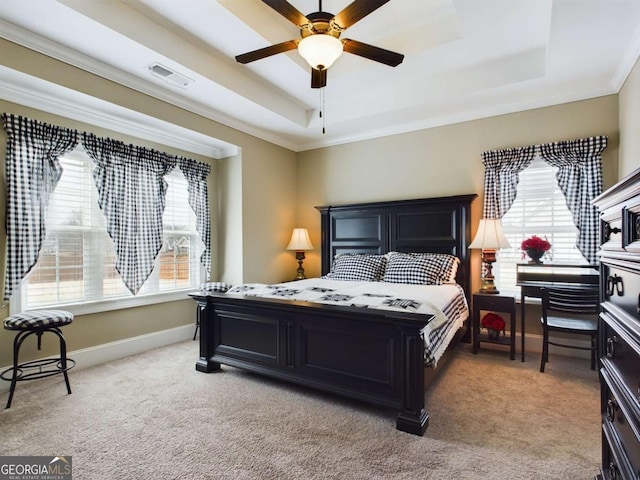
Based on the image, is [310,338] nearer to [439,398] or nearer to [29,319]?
[439,398]

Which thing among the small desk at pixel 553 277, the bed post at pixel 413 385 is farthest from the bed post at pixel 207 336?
the small desk at pixel 553 277

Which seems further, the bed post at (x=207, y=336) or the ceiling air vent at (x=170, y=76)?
the bed post at (x=207, y=336)

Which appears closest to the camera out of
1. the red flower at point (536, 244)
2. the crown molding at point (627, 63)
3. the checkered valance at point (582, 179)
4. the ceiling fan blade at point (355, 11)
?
the ceiling fan blade at point (355, 11)

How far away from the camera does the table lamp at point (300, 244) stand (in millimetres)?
4988

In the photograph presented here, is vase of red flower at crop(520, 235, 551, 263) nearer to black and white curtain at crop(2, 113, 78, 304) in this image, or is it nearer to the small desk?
the small desk

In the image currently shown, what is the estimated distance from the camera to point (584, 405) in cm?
247

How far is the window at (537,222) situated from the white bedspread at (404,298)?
0.69 m

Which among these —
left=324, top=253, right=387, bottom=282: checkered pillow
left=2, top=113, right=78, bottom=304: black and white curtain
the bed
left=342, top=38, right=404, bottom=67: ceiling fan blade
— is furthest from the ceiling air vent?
left=324, top=253, right=387, bottom=282: checkered pillow

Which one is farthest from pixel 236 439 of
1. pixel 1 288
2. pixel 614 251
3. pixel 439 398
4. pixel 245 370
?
pixel 1 288

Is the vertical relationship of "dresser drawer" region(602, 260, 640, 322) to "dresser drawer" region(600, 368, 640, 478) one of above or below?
above

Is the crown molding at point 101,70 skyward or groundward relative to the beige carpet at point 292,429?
skyward

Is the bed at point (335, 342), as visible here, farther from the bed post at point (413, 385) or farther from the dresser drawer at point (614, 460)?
the dresser drawer at point (614, 460)

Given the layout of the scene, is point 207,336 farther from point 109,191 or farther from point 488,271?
point 488,271

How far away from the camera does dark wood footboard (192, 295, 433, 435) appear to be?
217 cm
